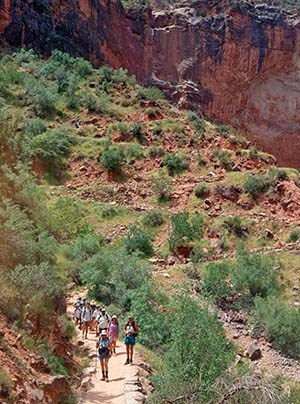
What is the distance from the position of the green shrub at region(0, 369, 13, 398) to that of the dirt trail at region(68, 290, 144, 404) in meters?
2.34

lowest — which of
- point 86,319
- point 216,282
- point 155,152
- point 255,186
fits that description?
point 216,282

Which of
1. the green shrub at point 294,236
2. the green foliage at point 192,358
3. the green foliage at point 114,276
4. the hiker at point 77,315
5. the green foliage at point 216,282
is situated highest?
the green foliage at point 192,358

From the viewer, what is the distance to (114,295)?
16.3 metres

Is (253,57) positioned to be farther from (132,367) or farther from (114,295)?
(132,367)

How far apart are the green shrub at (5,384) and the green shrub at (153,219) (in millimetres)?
16655

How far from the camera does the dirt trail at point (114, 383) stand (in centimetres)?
988

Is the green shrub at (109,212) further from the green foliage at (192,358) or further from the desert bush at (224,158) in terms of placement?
the green foliage at (192,358)

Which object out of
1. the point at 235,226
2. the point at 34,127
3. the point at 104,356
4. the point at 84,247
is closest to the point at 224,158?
the point at 235,226

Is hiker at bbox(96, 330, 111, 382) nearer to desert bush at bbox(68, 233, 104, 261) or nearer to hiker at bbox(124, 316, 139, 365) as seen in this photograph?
hiker at bbox(124, 316, 139, 365)

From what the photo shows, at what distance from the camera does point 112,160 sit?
27.1 metres

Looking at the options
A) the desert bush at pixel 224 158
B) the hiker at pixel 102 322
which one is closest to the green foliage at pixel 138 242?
the desert bush at pixel 224 158

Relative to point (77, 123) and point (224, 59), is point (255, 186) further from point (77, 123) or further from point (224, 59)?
point (224, 59)

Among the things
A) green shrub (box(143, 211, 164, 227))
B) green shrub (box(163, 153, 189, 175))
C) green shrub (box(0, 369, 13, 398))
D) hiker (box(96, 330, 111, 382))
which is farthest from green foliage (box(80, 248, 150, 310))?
green shrub (box(163, 153, 189, 175))

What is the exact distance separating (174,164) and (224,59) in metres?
23.7
